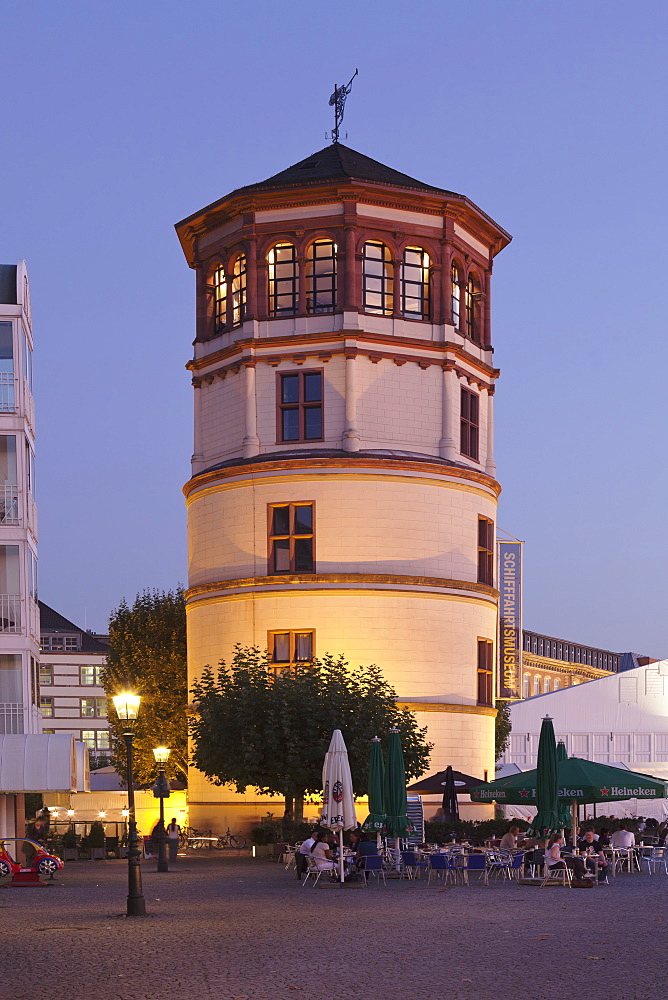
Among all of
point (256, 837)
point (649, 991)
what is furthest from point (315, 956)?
point (256, 837)

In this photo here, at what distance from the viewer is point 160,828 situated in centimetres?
4559

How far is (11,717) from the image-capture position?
4884 cm

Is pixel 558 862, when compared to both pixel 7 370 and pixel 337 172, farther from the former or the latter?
pixel 337 172

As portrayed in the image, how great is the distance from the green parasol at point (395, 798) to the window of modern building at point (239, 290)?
24719 mm

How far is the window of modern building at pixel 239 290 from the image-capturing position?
59.9 m

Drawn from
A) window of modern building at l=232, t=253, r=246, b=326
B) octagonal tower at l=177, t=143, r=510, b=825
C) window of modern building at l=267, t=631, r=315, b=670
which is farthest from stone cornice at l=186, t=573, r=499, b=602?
window of modern building at l=232, t=253, r=246, b=326

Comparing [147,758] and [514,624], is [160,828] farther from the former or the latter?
[514,624]

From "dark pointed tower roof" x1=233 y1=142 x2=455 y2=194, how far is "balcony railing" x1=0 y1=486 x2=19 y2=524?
16113 millimetres

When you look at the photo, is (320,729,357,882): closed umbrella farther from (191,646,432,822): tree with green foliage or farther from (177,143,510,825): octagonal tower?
(177,143,510,825): octagonal tower

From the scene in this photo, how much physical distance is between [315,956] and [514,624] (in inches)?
2607

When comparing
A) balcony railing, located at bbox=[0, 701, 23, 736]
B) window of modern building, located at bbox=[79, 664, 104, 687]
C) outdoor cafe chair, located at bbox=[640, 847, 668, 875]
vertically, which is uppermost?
balcony railing, located at bbox=[0, 701, 23, 736]

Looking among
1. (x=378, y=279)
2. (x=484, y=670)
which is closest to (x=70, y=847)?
(x=484, y=670)

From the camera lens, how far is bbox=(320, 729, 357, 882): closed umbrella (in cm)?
3628

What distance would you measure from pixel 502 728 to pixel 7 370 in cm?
3710
